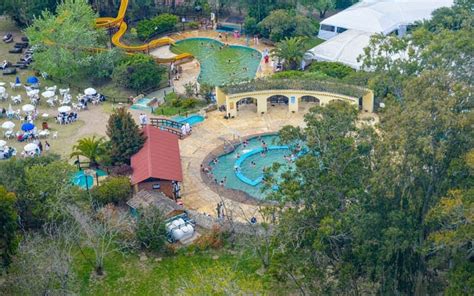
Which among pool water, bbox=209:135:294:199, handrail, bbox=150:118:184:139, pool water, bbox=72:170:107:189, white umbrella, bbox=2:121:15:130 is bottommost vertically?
pool water, bbox=209:135:294:199

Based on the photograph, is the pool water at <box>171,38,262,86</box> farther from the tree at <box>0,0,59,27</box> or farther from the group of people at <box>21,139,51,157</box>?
the group of people at <box>21,139,51,157</box>

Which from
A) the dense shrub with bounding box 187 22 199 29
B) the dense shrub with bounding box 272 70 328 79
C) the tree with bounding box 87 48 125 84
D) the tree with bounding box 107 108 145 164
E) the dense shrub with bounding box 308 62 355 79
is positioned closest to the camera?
the tree with bounding box 107 108 145 164

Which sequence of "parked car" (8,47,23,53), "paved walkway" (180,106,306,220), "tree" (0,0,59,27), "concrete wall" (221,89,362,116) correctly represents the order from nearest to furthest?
"paved walkway" (180,106,306,220)
"concrete wall" (221,89,362,116)
"parked car" (8,47,23,53)
"tree" (0,0,59,27)

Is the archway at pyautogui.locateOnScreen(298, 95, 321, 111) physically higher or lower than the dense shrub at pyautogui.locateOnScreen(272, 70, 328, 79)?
lower

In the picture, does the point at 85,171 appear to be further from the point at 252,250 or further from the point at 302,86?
the point at 302,86

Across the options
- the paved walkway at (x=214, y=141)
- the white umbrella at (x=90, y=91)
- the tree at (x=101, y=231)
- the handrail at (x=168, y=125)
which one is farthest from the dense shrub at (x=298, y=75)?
the tree at (x=101, y=231)

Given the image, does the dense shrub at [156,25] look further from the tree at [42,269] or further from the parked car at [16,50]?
the tree at [42,269]

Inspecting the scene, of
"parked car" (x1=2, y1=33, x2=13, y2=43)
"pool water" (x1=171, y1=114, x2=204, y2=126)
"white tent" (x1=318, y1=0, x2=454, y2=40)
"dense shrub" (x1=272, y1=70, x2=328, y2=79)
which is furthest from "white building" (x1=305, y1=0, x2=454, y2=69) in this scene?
"parked car" (x1=2, y1=33, x2=13, y2=43)

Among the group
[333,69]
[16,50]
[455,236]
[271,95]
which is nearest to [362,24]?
[333,69]
